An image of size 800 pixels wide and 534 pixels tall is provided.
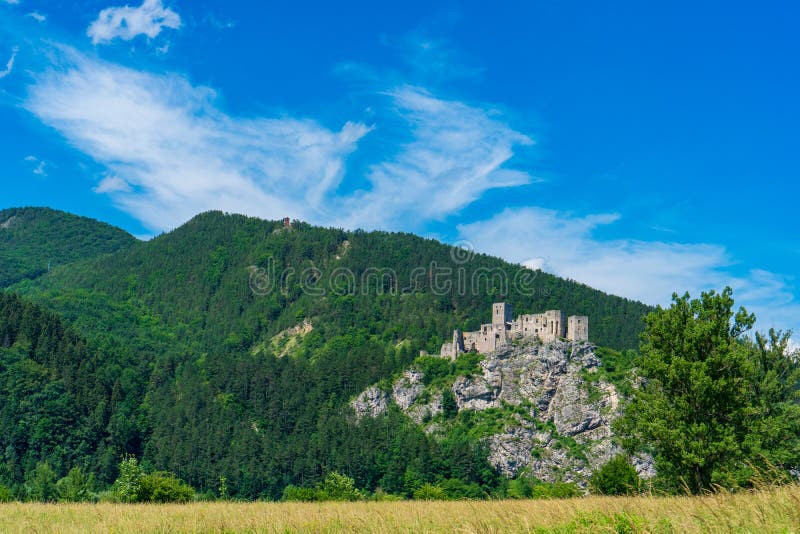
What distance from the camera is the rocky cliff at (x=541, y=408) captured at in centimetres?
12644

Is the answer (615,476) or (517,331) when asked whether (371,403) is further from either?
(615,476)

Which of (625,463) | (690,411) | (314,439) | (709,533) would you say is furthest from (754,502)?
(314,439)

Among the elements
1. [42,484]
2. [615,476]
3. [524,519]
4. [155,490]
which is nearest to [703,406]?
[524,519]

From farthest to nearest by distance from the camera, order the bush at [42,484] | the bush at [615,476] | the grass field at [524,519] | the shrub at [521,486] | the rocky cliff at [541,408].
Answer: the rocky cliff at [541,408], the shrub at [521,486], the bush at [42,484], the bush at [615,476], the grass field at [524,519]

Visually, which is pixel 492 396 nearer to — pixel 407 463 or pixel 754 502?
pixel 407 463

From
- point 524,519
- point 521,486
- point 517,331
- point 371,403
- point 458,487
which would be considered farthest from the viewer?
point 371,403

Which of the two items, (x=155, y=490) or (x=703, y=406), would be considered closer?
(x=703, y=406)

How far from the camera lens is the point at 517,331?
14350cm

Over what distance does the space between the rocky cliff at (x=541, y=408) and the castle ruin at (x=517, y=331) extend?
273 centimetres

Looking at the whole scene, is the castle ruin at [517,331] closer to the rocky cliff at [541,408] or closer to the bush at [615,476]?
the rocky cliff at [541,408]

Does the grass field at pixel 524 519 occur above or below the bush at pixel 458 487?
above

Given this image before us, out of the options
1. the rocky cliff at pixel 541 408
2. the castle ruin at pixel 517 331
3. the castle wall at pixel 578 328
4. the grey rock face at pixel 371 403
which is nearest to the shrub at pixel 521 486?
the rocky cliff at pixel 541 408

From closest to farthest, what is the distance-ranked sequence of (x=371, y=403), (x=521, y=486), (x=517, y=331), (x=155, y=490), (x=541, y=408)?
(x=155, y=490), (x=521, y=486), (x=541, y=408), (x=517, y=331), (x=371, y=403)

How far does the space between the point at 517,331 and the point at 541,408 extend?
16772 millimetres
